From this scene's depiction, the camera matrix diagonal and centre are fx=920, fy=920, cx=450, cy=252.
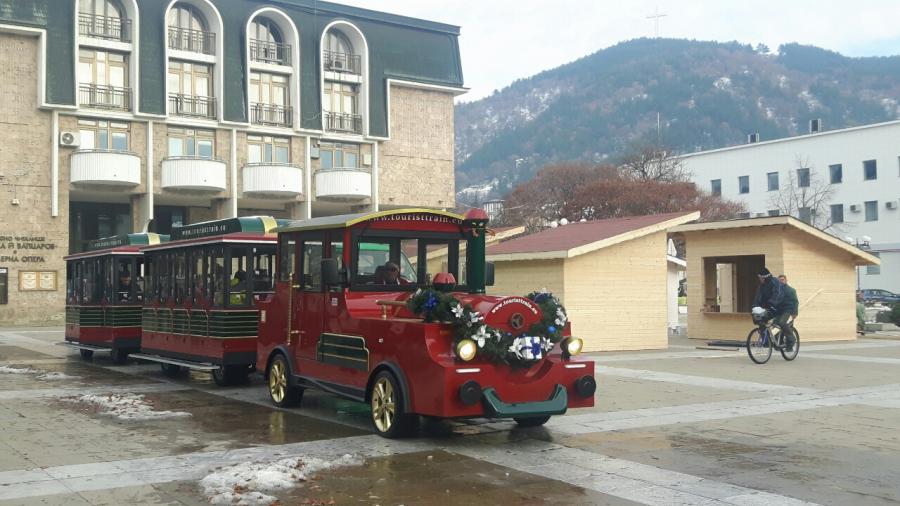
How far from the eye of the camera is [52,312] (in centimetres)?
3838

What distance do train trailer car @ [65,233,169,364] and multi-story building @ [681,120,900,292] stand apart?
186 ft

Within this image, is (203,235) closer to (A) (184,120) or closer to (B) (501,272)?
(B) (501,272)

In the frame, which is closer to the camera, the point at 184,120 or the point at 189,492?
the point at 189,492

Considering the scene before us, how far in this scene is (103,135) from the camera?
40.3 meters

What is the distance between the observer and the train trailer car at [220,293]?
46.6 ft

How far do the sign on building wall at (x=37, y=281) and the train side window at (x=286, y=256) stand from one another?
30.1 m

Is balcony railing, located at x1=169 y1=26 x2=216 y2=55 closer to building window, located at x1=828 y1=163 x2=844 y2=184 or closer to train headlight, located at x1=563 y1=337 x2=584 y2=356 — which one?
train headlight, located at x1=563 y1=337 x2=584 y2=356

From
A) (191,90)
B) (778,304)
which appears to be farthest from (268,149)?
(778,304)

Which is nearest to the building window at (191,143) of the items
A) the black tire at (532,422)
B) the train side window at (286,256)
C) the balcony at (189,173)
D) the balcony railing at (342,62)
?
the balcony at (189,173)

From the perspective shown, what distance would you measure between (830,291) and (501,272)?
9647 millimetres

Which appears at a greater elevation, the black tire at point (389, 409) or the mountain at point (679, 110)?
the mountain at point (679, 110)

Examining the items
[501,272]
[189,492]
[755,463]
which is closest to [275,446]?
[189,492]

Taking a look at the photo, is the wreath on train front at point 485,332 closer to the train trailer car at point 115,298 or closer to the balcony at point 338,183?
the train trailer car at point 115,298

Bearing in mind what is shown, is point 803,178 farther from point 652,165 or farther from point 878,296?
point 878,296
